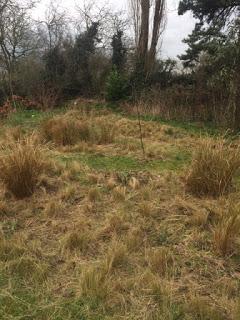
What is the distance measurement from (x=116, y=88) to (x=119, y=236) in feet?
38.4

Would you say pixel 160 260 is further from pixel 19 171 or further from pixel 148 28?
pixel 148 28

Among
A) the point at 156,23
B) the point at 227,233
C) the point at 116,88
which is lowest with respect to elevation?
the point at 227,233

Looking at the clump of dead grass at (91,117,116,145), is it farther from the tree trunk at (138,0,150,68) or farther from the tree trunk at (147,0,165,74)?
the tree trunk at (147,0,165,74)

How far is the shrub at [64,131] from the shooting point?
6406 mm

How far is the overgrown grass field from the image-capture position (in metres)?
2.64

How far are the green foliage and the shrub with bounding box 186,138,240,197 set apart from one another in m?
10.8

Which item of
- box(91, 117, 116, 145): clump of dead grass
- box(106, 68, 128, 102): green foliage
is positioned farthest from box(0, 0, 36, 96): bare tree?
box(91, 117, 116, 145): clump of dead grass

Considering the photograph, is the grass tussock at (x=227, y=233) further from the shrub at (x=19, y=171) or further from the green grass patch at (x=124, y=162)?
the shrub at (x=19, y=171)

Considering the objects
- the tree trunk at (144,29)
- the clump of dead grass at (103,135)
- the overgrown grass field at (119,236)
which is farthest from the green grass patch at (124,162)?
the tree trunk at (144,29)

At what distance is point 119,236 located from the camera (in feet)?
11.4

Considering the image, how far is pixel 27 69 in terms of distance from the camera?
54.7ft

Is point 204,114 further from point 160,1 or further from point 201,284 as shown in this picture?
point 201,284

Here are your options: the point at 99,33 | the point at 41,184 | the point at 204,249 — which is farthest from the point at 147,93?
the point at 204,249

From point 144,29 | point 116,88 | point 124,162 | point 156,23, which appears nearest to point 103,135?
point 124,162
